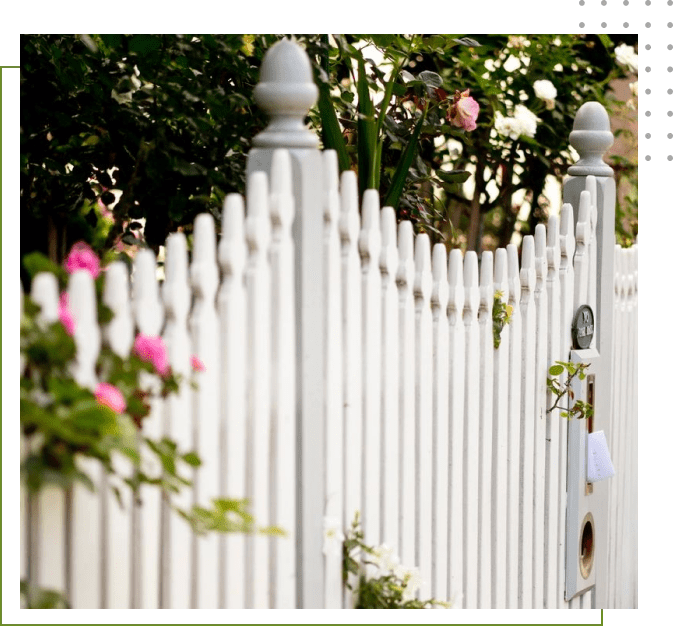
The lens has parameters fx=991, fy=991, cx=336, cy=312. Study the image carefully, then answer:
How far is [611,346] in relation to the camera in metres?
3.65

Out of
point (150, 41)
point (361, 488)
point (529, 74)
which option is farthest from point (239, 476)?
point (529, 74)

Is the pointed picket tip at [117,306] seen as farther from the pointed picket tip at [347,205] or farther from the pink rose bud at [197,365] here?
the pointed picket tip at [347,205]

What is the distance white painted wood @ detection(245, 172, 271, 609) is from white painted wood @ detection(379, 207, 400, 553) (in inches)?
Result: 16.7

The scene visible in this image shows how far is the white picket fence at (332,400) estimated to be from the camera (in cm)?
188

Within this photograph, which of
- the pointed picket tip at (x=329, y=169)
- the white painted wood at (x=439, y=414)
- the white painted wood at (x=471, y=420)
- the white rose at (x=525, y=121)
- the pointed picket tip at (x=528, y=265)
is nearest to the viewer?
the pointed picket tip at (x=329, y=169)

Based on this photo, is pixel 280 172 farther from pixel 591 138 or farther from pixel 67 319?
pixel 591 138

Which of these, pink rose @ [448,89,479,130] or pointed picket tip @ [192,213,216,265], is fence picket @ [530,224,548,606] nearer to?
pink rose @ [448,89,479,130]

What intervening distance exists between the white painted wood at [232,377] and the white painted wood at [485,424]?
101 centimetres

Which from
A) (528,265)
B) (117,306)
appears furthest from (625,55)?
(117,306)

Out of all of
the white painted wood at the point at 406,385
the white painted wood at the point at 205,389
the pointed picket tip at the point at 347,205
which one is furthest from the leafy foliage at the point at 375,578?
the pointed picket tip at the point at 347,205

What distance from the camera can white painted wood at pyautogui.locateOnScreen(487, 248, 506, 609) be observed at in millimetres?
2977

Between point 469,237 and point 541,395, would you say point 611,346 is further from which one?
point 469,237

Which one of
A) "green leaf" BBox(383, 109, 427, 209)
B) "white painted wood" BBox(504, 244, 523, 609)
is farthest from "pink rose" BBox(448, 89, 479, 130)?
"white painted wood" BBox(504, 244, 523, 609)

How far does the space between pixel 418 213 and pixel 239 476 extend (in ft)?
5.53
